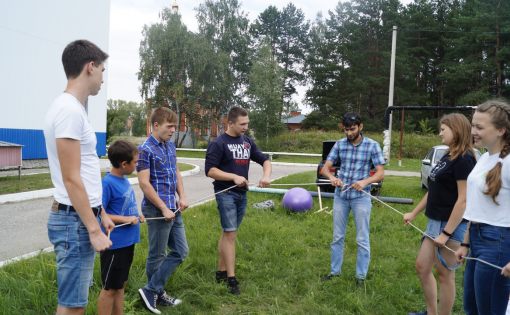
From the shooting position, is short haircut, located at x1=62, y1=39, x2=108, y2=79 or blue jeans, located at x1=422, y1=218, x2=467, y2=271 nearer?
short haircut, located at x1=62, y1=39, x2=108, y2=79

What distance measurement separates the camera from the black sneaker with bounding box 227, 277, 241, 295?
4164mm

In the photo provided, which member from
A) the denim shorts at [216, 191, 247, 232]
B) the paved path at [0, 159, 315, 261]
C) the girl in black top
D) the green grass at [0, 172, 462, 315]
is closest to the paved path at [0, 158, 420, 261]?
the paved path at [0, 159, 315, 261]

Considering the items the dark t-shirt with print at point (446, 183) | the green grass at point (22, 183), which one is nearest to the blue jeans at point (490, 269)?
the dark t-shirt with print at point (446, 183)

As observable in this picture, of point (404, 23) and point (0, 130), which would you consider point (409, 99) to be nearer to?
point (404, 23)

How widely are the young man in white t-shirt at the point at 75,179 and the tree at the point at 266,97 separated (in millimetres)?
32705

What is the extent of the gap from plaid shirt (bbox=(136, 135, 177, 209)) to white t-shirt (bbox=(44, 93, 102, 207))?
1.15 metres

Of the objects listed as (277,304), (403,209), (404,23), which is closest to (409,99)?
(404,23)

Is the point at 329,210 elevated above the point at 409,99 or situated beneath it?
situated beneath

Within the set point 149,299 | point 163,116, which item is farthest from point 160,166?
point 149,299

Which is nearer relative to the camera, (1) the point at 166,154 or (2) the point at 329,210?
(1) the point at 166,154

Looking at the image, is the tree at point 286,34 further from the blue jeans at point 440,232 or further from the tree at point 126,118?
the blue jeans at point 440,232

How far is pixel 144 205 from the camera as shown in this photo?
364 centimetres

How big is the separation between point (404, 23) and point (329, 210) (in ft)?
129

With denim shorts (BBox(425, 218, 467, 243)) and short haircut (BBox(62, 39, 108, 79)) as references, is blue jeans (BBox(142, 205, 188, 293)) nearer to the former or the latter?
short haircut (BBox(62, 39, 108, 79))
